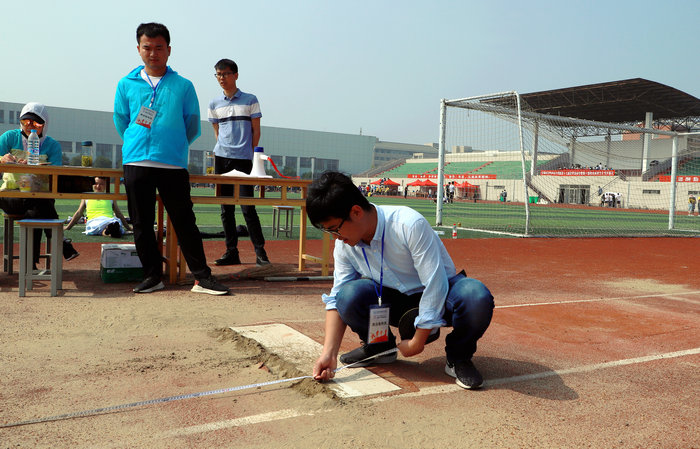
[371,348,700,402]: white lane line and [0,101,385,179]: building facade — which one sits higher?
[0,101,385,179]: building facade

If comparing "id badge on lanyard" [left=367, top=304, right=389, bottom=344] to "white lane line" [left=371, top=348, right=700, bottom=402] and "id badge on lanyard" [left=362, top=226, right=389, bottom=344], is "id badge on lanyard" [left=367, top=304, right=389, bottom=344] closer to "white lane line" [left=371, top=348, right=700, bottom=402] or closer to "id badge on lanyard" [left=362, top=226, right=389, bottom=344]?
"id badge on lanyard" [left=362, top=226, right=389, bottom=344]

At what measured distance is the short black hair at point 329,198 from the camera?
2523mm

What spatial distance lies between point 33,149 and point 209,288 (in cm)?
212

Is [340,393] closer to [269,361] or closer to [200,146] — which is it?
[269,361]

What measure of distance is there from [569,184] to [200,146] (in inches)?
2191

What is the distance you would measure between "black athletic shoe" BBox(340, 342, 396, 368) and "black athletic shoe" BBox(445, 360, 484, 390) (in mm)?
418

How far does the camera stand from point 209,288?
5.36 metres

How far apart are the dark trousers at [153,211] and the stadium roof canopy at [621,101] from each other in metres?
35.9

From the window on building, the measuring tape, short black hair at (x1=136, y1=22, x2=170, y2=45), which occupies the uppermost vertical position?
the window on building

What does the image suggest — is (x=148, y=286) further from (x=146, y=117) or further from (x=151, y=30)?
(x=151, y=30)

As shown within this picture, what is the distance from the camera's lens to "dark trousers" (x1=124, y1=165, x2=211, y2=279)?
5.15m

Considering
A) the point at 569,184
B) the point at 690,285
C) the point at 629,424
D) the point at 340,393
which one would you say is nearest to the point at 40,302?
the point at 340,393

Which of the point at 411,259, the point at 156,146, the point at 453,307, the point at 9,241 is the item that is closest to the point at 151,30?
the point at 156,146

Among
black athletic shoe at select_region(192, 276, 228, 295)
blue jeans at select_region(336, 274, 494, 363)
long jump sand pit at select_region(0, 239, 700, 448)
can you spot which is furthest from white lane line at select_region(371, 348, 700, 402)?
black athletic shoe at select_region(192, 276, 228, 295)
